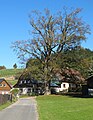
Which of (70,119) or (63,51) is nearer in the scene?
(70,119)

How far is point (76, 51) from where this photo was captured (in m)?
74.7

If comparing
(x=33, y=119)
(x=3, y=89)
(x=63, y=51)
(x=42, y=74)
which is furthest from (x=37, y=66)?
(x=33, y=119)

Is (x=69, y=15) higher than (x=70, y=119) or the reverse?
higher

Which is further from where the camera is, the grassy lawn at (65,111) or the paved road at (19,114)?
the grassy lawn at (65,111)

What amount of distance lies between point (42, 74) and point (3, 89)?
2862 cm

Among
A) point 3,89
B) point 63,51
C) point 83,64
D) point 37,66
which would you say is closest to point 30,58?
point 37,66

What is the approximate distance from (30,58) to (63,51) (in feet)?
24.8

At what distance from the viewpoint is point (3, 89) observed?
98.1 m

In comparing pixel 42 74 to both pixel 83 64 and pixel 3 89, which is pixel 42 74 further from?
pixel 3 89

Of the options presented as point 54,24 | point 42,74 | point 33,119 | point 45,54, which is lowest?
point 33,119

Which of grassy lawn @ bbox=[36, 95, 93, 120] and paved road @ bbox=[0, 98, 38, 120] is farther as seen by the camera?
grassy lawn @ bbox=[36, 95, 93, 120]

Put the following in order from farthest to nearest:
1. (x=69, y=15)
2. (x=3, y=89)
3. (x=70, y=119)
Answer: (x=3, y=89) < (x=69, y=15) < (x=70, y=119)

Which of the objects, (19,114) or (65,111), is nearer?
(19,114)

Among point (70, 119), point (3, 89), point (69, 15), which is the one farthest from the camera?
point (3, 89)
